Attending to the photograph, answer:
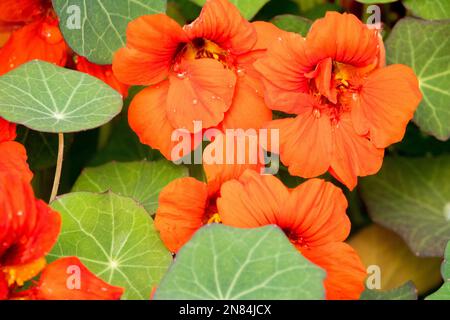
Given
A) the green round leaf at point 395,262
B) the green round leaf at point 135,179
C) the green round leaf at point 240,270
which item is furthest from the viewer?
the green round leaf at point 395,262

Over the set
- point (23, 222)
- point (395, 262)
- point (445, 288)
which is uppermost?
point (23, 222)

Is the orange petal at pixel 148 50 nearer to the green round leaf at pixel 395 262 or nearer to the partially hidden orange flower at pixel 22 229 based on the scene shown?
the partially hidden orange flower at pixel 22 229

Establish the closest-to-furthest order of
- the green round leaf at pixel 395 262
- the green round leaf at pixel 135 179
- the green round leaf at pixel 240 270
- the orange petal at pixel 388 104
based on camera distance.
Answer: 1. the green round leaf at pixel 240 270
2. the orange petal at pixel 388 104
3. the green round leaf at pixel 135 179
4. the green round leaf at pixel 395 262

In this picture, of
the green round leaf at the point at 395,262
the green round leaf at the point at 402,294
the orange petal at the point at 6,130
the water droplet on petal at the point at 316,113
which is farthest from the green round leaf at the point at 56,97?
the green round leaf at the point at 395,262

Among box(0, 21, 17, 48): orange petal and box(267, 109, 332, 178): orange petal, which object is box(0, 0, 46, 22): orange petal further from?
box(267, 109, 332, 178): orange petal

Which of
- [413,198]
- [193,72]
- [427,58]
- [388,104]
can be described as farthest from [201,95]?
[413,198]

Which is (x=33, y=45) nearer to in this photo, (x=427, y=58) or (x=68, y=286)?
(x=68, y=286)

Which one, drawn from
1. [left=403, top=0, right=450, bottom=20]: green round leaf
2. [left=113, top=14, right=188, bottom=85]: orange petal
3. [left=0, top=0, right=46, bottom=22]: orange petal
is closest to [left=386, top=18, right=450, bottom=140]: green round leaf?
[left=403, top=0, right=450, bottom=20]: green round leaf
